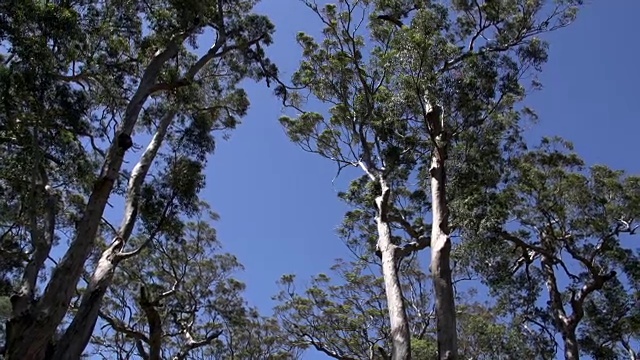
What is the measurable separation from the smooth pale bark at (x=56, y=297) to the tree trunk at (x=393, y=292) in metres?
4.23

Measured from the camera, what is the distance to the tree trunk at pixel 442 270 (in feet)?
25.1

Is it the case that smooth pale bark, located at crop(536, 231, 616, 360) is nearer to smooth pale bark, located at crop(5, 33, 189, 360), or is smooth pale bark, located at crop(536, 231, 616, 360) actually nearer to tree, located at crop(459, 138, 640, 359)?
tree, located at crop(459, 138, 640, 359)

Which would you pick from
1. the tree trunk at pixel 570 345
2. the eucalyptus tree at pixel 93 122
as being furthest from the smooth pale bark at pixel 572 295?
the eucalyptus tree at pixel 93 122

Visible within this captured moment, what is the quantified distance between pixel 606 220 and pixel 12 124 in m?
13.1

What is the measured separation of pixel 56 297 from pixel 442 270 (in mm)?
4982

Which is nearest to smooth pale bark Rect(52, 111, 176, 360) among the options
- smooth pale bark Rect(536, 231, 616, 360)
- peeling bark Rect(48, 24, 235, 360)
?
peeling bark Rect(48, 24, 235, 360)

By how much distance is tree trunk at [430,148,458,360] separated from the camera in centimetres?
764

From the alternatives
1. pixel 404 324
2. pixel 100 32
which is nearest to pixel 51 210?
pixel 100 32

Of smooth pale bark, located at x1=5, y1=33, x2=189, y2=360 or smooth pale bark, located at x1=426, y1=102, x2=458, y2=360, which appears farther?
smooth pale bark, located at x1=426, y1=102, x2=458, y2=360

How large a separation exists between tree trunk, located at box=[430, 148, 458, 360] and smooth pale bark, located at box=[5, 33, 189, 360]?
4669 mm

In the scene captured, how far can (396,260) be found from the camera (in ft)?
31.7

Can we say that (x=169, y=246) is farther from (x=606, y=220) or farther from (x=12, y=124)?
(x=606, y=220)

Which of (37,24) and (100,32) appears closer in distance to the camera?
(37,24)

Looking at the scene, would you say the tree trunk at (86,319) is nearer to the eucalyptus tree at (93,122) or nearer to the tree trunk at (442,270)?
the eucalyptus tree at (93,122)
